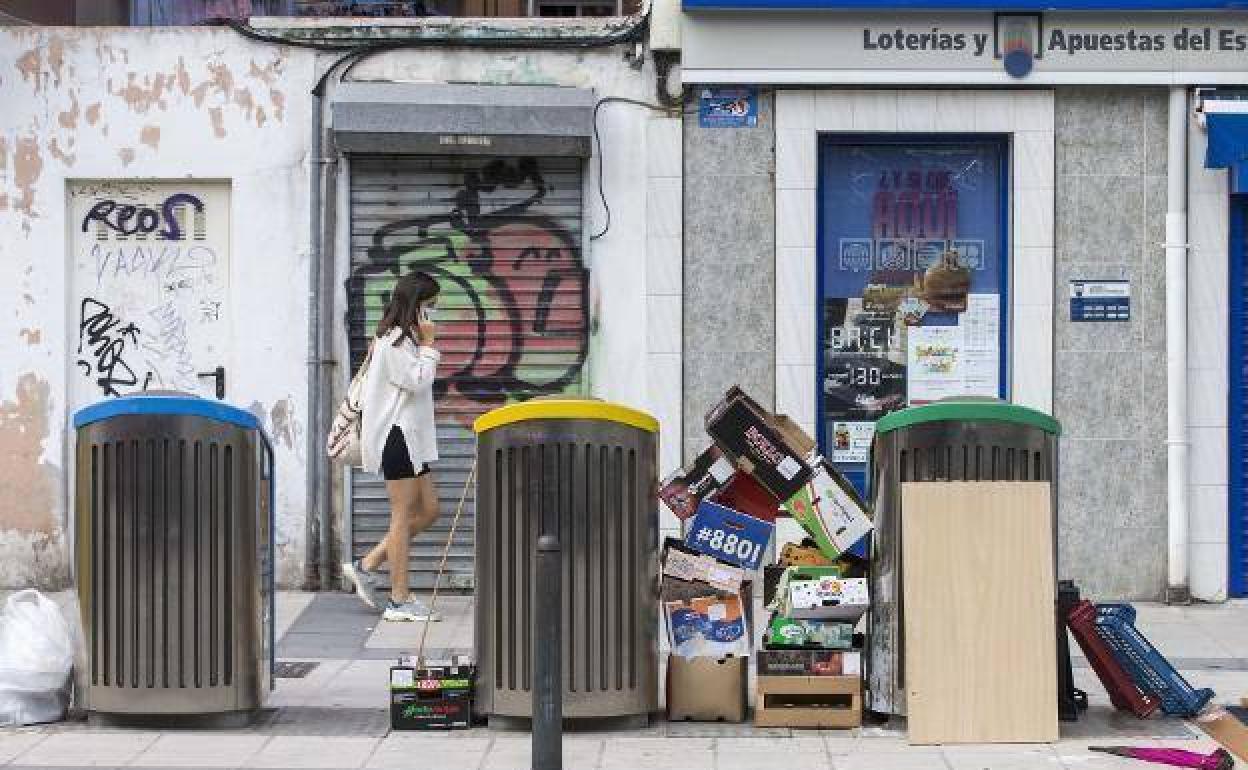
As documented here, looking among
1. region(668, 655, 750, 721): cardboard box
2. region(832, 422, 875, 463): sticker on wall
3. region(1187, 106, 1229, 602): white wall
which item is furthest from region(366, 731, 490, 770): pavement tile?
region(1187, 106, 1229, 602): white wall

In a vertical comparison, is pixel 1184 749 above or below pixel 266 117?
below

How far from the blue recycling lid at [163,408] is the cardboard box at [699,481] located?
1855 mm

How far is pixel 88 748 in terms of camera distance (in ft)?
27.2

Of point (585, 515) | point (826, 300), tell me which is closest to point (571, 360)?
point (826, 300)

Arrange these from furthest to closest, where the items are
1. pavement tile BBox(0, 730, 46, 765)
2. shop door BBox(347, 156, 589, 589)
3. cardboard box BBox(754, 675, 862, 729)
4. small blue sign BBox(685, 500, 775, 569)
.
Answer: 1. shop door BBox(347, 156, 589, 589)
2. small blue sign BBox(685, 500, 775, 569)
3. cardboard box BBox(754, 675, 862, 729)
4. pavement tile BBox(0, 730, 46, 765)

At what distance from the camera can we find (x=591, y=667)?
8492 mm

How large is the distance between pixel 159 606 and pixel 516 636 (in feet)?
4.76

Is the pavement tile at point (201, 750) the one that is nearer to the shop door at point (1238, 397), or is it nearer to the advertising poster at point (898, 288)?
the advertising poster at point (898, 288)

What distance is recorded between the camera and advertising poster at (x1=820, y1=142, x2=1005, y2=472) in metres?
12.7

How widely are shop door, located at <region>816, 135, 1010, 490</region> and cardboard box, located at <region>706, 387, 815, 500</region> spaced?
12.8ft

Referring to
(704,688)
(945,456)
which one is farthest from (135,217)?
(945,456)

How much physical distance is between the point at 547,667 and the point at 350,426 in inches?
176

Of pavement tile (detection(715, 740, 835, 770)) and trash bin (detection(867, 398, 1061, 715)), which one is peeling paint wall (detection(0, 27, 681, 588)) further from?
pavement tile (detection(715, 740, 835, 770))

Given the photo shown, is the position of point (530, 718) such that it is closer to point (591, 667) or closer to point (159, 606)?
point (591, 667)
